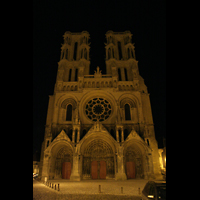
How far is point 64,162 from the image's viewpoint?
75.8 ft

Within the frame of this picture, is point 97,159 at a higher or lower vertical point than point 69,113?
lower

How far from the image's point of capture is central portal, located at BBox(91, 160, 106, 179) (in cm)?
2253

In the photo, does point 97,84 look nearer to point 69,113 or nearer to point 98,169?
point 69,113

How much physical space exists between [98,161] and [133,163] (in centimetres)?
526

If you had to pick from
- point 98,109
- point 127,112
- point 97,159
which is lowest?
point 97,159

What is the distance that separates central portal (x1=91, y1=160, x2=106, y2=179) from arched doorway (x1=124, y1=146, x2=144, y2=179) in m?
3.37

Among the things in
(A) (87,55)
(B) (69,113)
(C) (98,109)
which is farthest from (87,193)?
(A) (87,55)

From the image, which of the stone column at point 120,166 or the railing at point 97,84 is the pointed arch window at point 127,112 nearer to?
the railing at point 97,84

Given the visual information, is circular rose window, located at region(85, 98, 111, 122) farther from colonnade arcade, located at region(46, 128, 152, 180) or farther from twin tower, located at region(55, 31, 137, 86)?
twin tower, located at region(55, 31, 137, 86)

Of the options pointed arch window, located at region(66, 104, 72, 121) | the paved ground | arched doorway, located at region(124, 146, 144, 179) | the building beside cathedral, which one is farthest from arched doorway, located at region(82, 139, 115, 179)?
the paved ground
